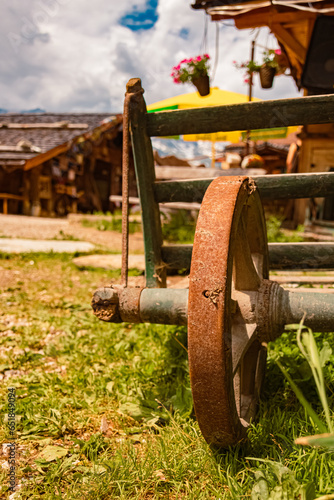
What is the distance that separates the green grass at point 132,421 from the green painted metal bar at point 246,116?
887 mm

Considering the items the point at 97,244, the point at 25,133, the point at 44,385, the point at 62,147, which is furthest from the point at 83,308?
the point at 25,133

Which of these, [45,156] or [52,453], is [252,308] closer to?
[52,453]

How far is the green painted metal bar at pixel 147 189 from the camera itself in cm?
175

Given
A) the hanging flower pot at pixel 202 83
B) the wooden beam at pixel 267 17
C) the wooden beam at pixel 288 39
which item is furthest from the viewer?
the hanging flower pot at pixel 202 83

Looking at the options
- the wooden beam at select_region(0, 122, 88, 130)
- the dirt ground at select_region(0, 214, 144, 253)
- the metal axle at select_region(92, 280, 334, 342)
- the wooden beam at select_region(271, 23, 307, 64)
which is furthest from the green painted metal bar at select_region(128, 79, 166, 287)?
the wooden beam at select_region(0, 122, 88, 130)

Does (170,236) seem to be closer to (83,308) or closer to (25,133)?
(83,308)

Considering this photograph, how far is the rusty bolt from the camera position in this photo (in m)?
1.43

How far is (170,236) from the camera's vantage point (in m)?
6.88

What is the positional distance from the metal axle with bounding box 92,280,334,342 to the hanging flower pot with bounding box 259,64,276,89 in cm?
699

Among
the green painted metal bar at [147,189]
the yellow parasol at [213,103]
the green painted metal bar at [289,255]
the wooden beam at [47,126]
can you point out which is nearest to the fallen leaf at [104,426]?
the green painted metal bar at [147,189]

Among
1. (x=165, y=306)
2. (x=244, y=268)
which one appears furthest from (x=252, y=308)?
(x=165, y=306)

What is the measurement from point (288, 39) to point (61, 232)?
4.82m

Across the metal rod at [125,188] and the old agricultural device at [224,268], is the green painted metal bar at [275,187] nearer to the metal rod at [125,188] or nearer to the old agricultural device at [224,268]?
the old agricultural device at [224,268]

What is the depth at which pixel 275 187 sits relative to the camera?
1.73 m
